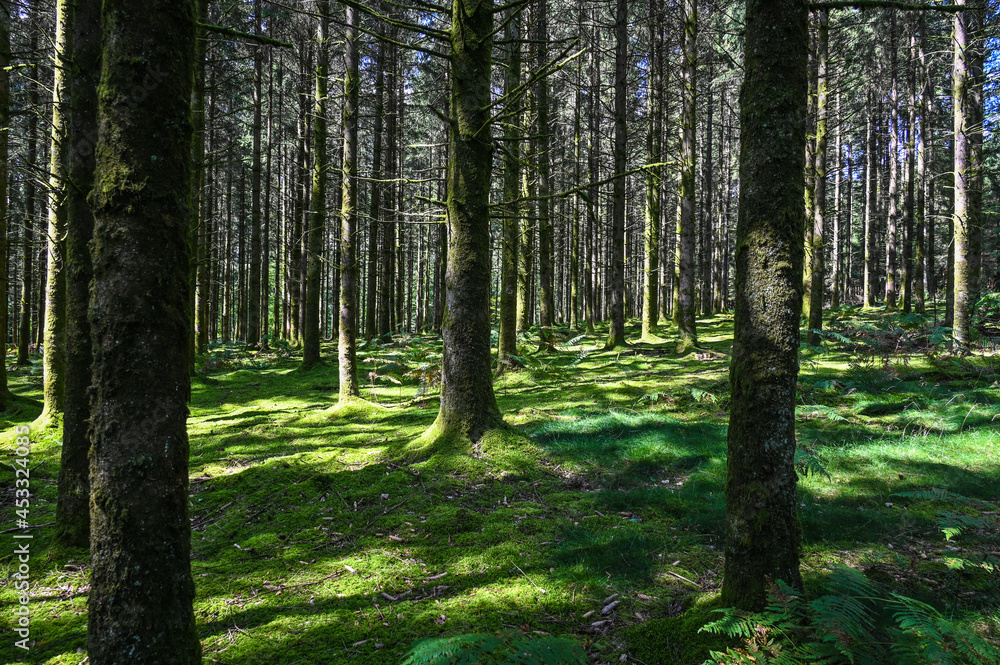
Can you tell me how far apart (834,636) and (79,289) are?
4.78 meters

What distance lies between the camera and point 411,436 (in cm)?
652

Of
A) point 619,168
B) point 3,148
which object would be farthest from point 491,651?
point 619,168

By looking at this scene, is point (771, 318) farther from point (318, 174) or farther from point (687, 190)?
point (687, 190)

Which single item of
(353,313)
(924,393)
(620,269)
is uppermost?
(620,269)

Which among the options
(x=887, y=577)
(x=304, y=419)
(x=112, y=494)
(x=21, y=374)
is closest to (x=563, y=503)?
(x=887, y=577)

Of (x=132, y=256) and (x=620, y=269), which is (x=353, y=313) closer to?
(x=132, y=256)


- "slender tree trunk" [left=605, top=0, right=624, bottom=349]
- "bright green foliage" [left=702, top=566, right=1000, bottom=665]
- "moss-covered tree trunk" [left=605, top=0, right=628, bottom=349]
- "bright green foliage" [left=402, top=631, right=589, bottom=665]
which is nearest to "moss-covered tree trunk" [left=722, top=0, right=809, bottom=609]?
"bright green foliage" [left=702, top=566, right=1000, bottom=665]

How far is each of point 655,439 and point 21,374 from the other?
1895 cm

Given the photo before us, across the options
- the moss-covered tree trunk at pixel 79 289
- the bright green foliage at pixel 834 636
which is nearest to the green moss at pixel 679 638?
the bright green foliage at pixel 834 636

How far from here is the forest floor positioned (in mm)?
2889

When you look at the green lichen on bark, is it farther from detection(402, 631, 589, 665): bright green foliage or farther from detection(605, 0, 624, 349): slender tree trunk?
detection(605, 0, 624, 349): slender tree trunk

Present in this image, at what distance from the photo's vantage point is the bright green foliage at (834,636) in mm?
2005

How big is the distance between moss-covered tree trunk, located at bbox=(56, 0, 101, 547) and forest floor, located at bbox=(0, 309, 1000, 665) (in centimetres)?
34

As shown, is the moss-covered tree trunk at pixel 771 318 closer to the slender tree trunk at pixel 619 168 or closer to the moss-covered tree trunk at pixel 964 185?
the slender tree trunk at pixel 619 168
